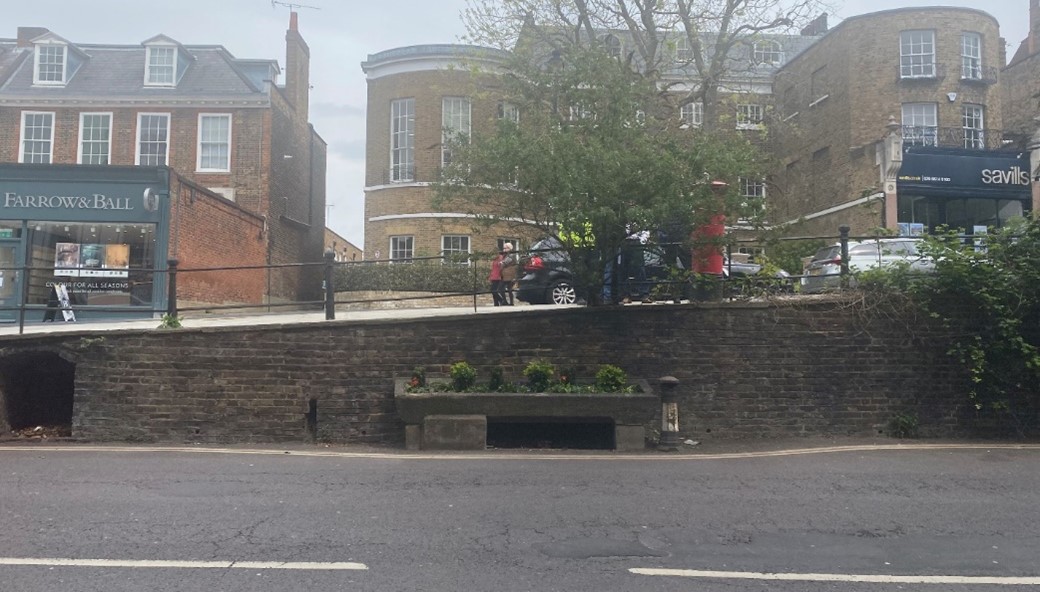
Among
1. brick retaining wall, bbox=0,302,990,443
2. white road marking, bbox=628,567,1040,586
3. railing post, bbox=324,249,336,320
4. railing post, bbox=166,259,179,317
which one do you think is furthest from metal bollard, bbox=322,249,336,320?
white road marking, bbox=628,567,1040,586

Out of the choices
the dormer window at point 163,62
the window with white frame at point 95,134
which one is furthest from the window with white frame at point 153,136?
the dormer window at point 163,62

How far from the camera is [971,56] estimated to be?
97.4ft

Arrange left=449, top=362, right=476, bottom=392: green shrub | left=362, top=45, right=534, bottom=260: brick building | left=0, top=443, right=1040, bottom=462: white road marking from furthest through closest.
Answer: left=362, top=45, right=534, bottom=260: brick building
left=449, top=362, right=476, bottom=392: green shrub
left=0, top=443, right=1040, bottom=462: white road marking

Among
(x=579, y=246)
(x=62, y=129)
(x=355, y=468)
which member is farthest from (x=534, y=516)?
(x=62, y=129)

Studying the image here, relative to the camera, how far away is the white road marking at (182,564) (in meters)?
5.35

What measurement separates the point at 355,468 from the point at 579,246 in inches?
179

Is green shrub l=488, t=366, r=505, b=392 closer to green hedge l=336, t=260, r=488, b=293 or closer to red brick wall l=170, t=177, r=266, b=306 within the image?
green hedge l=336, t=260, r=488, b=293

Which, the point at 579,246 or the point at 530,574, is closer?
the point at 530,574

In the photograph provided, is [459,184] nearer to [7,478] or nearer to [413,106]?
[7,478]

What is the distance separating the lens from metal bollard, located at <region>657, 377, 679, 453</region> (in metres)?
10.6

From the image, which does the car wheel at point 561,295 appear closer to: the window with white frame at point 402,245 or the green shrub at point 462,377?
the green shrub at point 462,377

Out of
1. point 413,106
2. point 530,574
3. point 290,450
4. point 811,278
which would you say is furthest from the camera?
point 413,106

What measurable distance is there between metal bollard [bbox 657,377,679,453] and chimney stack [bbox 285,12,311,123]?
25.8 m

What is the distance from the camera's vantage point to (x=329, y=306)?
11.9 metres
